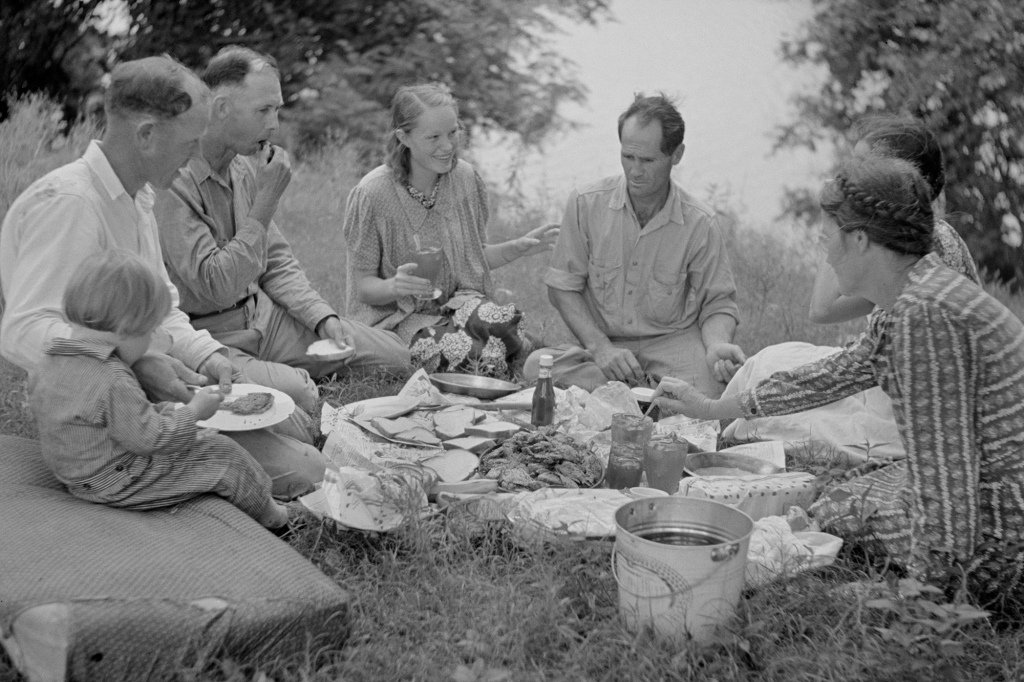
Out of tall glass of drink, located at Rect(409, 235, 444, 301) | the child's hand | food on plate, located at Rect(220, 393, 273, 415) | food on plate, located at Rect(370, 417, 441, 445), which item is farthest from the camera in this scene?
tall glass of drink, located at Rect(409, 235, 444, 301)

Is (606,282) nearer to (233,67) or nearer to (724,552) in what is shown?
(233,67)

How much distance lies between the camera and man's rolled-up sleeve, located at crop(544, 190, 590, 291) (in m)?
5.05

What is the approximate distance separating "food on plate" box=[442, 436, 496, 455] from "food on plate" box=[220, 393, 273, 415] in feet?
2.40

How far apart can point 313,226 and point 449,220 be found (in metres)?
2.84

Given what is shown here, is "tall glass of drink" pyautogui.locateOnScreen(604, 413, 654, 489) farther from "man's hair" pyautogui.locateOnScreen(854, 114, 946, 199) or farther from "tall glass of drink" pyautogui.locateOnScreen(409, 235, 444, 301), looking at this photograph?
"tall glass of drink" pyautogui.locateOnScreen(409, 235, 444, 301)

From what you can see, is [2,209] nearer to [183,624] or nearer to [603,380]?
[603,380]

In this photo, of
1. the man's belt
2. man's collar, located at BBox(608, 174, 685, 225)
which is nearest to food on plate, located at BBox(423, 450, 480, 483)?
the man's belt

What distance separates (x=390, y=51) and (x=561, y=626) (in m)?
8.25

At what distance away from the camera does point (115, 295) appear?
9.34 feet

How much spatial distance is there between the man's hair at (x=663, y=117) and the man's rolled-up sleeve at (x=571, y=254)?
0.51 m

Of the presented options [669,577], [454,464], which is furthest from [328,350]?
[669,577]

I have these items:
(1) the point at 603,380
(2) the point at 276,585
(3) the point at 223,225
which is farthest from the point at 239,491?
(1) the point at 603,380

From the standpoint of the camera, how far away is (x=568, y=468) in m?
3.61

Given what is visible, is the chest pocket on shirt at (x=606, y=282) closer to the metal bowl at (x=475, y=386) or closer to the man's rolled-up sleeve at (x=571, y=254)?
the man's rolled-up sleeve at (x=571, y=254)
